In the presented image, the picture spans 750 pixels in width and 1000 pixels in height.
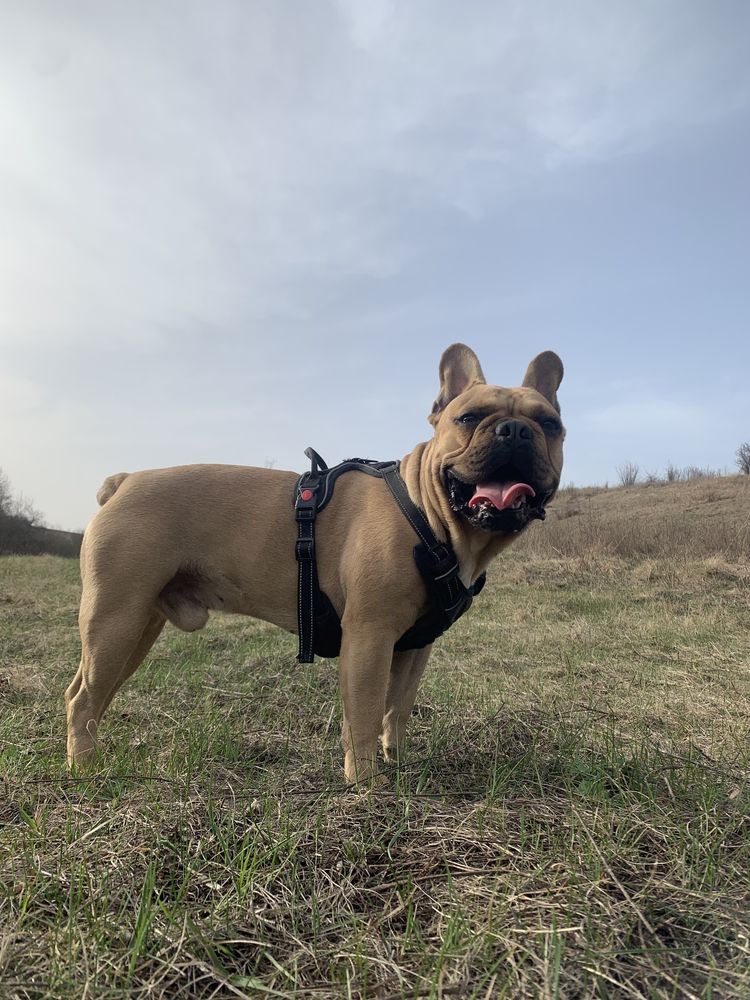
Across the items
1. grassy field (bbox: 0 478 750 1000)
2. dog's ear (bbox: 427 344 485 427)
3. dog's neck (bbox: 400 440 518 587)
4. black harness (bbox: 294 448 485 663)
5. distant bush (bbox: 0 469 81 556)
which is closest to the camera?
grassy field (bbox: 0 478 750 1000)

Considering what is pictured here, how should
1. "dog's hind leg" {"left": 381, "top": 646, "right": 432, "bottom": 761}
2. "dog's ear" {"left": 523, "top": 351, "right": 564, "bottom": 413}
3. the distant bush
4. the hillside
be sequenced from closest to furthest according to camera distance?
"dog's hind leg" {"left": 381, "top": 646, "right": 432, "bottom": 761} → "dog's ear" {"left": 523, "top": 351, "right": 564, "bottom": 413} → the hillside → the distant bush

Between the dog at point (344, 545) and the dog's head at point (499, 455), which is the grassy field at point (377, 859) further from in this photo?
the dog's head at point (499, 455)

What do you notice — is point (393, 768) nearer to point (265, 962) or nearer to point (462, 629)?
point (265, 962)

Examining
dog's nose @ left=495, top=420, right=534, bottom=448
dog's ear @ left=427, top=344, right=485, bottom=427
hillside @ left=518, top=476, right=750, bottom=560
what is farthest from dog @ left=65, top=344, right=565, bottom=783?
hillside @ left=518, top=476, right=750, bottom=560

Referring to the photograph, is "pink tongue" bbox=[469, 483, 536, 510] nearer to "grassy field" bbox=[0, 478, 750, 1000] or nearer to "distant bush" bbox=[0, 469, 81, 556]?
"grassy field" bbox=[0, 478, 750, 1000]

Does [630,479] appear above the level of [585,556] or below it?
above

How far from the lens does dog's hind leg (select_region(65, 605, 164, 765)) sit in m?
3.38

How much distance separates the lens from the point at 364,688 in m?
3.04

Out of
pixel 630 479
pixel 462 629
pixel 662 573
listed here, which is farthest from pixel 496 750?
pixel 630 479

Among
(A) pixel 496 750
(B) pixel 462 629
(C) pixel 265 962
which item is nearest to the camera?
(C) pixel 265 962

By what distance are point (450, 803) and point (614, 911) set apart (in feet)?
2.99

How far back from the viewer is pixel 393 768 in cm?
297

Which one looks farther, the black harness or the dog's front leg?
the black harness

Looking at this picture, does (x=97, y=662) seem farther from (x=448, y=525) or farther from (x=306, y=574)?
(x=448, y=525)
